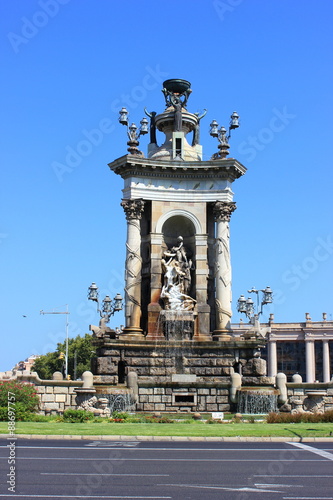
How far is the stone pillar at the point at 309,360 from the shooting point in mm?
111000

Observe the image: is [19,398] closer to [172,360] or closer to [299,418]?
[172,360]

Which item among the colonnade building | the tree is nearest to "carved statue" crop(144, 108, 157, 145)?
the tree

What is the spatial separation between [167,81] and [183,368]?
18350 millimetres

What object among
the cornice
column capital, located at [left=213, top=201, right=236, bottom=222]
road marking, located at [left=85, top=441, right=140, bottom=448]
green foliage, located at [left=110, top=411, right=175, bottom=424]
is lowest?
green foliage, located at [left=110, top=411, right=175, bottom=424]

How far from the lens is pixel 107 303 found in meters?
42.4

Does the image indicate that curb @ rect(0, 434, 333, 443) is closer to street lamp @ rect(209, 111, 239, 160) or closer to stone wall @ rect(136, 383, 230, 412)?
stone wall @ rect(136, 383, 230, 412)

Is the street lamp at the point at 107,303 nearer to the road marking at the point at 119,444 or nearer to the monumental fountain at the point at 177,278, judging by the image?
the monumental fountain at the point at 177,278

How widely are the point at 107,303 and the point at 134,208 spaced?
6.77 m

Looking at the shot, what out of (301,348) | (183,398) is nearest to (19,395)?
(183,398)

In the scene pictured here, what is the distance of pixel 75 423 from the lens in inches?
1073

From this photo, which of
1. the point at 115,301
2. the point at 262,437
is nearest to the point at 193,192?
the point at 115,301

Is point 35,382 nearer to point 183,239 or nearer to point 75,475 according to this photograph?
point 183,239

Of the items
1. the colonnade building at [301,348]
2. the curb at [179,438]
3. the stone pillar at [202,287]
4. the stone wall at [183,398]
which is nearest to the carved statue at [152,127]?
the stone pillar at [202,287]

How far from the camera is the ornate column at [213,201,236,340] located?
3862cm
